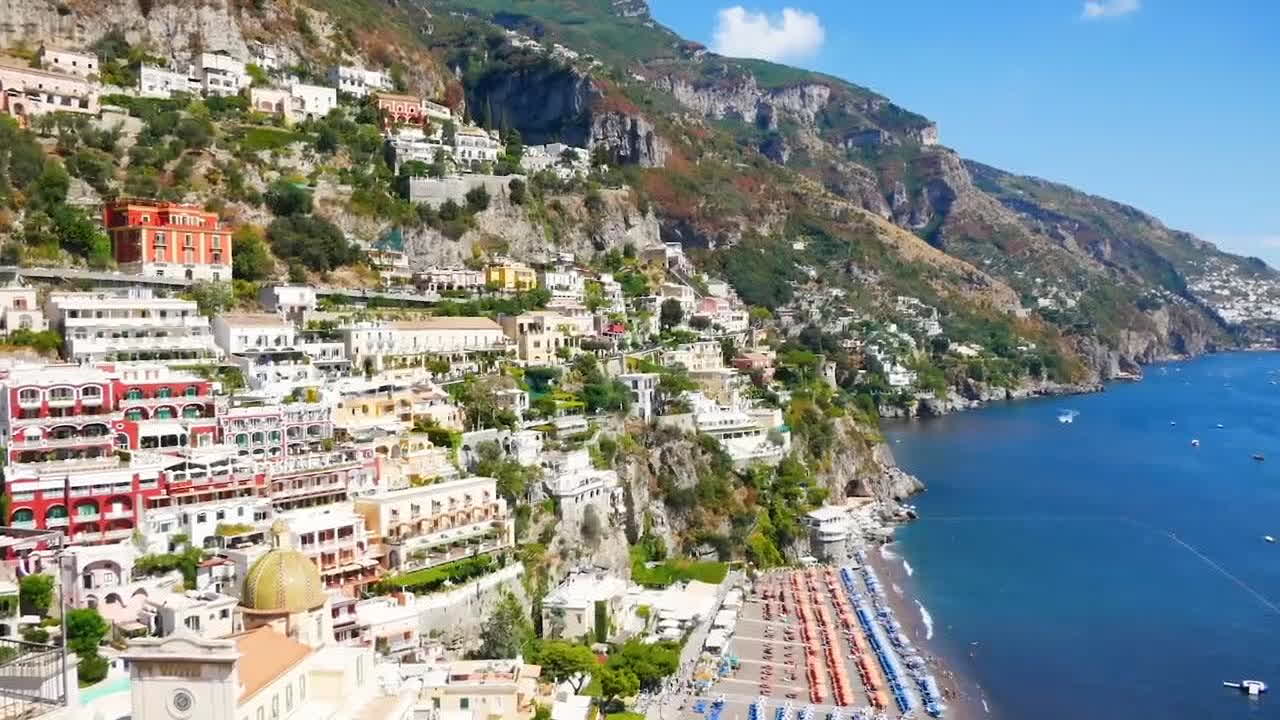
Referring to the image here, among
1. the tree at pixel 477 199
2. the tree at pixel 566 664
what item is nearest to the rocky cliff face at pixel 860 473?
the tree at pixel 477 199

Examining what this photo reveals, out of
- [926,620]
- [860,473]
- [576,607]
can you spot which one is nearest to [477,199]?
[860,473]

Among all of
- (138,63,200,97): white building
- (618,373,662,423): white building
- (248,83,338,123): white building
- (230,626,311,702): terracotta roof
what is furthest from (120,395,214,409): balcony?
(248,83,338,123): white building

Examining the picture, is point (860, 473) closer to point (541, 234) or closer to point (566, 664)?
point (541, 234)

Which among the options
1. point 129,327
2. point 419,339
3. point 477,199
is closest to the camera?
point 129,327

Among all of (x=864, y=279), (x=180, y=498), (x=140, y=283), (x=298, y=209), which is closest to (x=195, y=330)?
(x=140, y=283)

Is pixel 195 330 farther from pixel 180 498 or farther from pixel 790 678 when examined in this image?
pixel 790 678
